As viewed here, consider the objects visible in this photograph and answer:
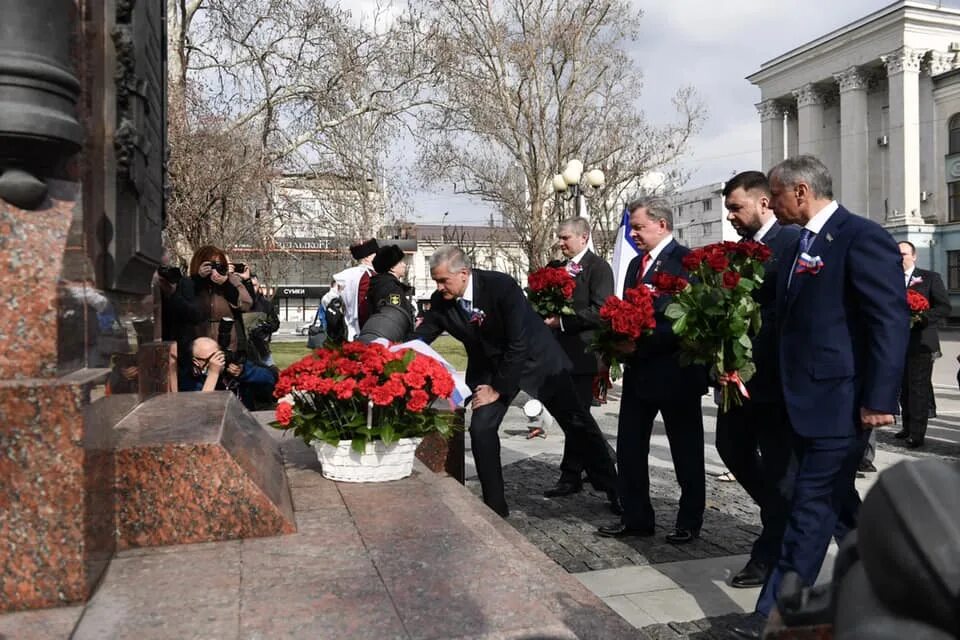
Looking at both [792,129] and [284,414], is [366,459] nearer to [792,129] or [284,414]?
[284,414]

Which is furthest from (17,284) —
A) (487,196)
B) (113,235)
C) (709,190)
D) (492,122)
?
(709,190)

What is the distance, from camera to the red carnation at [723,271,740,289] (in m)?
4.11

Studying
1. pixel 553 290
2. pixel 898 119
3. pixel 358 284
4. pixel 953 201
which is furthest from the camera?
pixel 898 119

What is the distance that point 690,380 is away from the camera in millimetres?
5105

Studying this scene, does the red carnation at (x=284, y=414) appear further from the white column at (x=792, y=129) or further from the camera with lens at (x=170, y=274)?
the white column at (x=792, y=129)

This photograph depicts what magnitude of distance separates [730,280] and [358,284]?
17.6 ft

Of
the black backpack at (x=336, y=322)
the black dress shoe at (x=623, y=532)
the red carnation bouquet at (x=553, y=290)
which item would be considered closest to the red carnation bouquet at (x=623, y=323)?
the black dress shoe at (x=623, y=532)

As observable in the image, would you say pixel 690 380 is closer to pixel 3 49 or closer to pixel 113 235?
pixel 113 235

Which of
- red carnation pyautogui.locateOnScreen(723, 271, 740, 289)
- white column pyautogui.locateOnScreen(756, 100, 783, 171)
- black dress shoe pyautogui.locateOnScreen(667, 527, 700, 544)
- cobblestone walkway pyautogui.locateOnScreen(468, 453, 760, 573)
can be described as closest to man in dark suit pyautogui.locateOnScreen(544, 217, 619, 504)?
cobblestone walkway pyautogui.locateOnScreen(468, 453, 760, 573)

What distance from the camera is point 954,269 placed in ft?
148

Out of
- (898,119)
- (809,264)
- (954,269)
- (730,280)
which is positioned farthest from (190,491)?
(898,119)

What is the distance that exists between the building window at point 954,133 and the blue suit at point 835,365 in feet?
160

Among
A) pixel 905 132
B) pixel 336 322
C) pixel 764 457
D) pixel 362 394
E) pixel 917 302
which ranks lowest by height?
pixel 764 457

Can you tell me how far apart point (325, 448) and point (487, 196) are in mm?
21986
